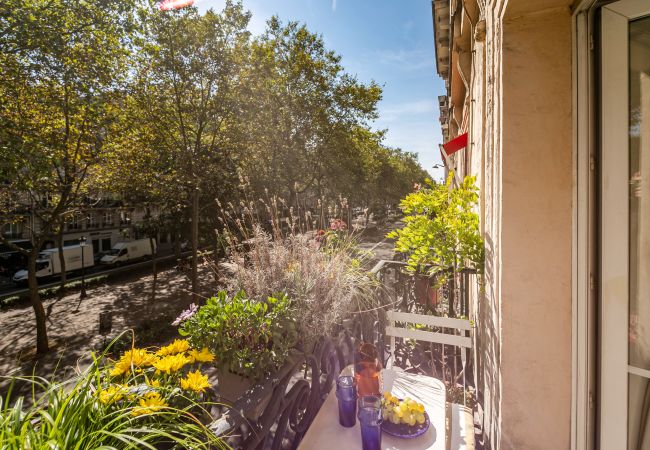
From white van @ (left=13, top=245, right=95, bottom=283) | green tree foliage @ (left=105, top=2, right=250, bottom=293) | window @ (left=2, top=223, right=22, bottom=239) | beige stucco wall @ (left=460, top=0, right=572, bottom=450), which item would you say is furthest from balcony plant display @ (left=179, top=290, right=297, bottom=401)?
window @ (left=2, top=223, right=22, bottom=239)

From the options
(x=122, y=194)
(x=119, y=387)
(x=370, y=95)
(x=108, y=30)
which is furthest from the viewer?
(x=370, y=95)

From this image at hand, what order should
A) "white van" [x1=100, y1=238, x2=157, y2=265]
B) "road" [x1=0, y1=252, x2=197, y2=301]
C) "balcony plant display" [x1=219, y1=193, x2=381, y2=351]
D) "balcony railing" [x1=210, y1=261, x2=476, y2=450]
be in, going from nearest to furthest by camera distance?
"balcony railing" [x1=210, y1=261, x2=476, y2=450], "balcony plant display" [x1=219, y1=193, x2=381, y2=351], "road" [x1=0, y1=252, x2=197, y2=301], "white van" [x1=100, y1=238, x2=157, y2=265]

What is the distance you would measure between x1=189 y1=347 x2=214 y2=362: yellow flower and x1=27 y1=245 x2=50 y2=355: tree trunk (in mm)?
10355

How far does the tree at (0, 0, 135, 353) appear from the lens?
267 inches

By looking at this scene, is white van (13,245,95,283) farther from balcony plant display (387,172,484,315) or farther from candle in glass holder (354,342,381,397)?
→ candle in glass holder (354,342,381,397)

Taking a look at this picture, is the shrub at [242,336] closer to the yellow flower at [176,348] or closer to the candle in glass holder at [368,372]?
the yellow flower at [176,348]

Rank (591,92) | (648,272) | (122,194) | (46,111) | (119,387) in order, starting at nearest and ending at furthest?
(119,387) < (648,272) < (591,92) < (46,111) < (122,194)

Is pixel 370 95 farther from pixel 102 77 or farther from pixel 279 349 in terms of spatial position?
pixel 279 349

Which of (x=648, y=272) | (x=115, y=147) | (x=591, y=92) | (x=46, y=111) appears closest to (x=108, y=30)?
(x=46, y=111)

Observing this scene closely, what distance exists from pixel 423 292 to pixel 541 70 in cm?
230

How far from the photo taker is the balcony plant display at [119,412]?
0.93 meters

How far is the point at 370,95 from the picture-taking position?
19.5 meters

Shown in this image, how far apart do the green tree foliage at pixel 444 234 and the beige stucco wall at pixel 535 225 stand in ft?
3.69

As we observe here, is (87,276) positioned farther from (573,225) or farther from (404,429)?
(573,225)
